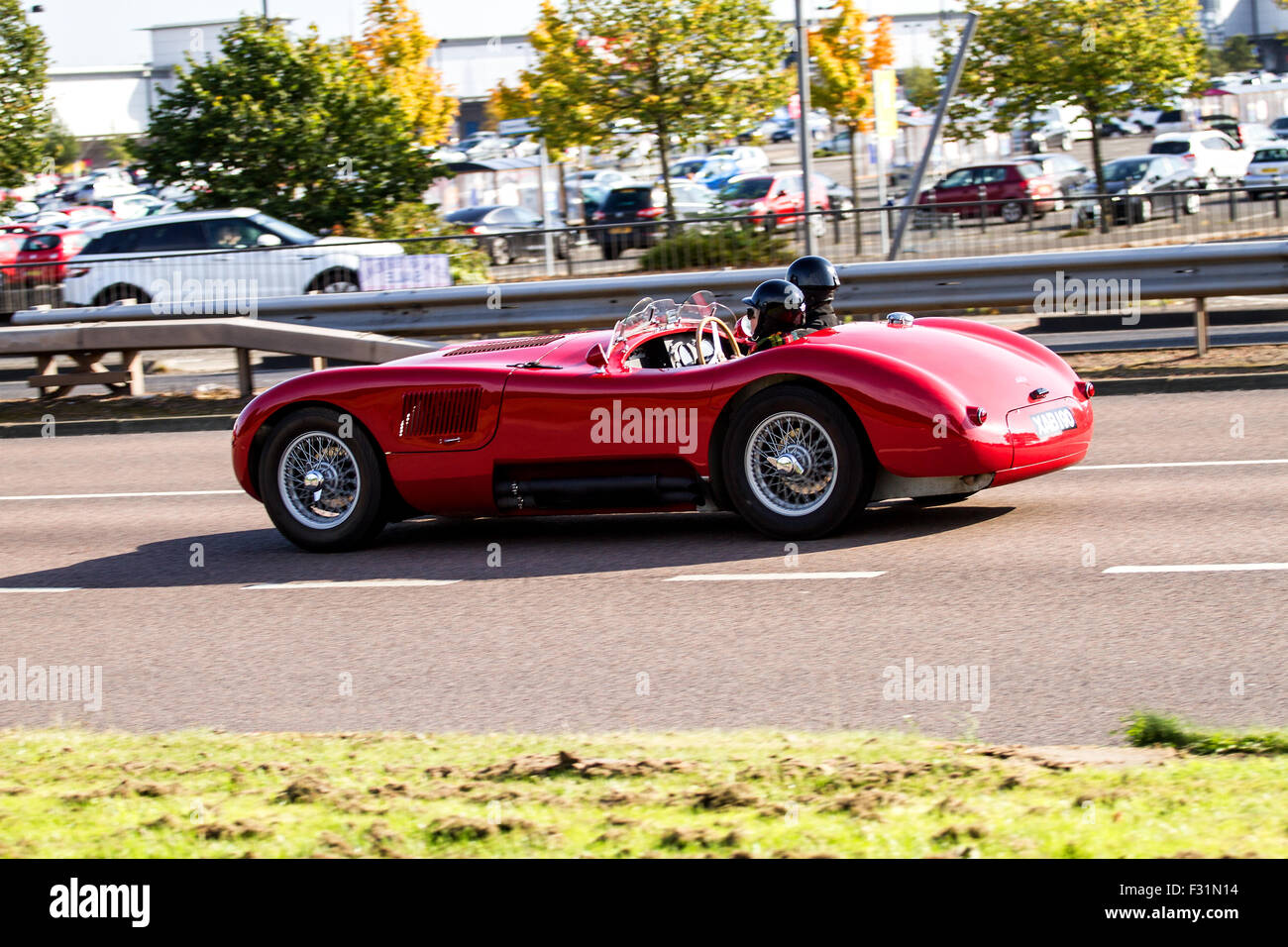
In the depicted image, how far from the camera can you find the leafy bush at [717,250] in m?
22.1

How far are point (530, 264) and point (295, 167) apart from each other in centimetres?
679

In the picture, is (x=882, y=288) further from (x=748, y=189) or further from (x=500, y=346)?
(x=748, y=189)

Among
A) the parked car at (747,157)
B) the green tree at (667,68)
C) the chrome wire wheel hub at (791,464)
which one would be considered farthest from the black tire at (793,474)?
the parked car at (747,157)

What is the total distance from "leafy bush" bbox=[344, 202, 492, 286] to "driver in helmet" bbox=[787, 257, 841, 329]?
14099 mm

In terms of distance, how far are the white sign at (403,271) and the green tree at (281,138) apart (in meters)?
6.78

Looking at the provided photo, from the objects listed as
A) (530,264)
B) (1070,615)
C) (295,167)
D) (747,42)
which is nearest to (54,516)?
(1070,615)

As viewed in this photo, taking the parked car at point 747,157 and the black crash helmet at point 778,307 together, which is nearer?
the black crash helmet at point 778,307

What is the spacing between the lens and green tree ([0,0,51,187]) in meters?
32.4

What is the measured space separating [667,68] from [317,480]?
22627 millimetres

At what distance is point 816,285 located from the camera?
851 cm

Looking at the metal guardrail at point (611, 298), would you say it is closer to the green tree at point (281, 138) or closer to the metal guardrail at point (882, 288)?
the metal guardrail at point (882, 288)

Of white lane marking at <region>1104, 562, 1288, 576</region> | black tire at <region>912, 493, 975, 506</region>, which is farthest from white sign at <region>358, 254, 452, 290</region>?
white lane marking at <region>1104, 562, 1288, 576</region>

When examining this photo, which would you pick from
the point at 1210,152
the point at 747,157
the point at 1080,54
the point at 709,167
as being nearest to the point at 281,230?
the point at 1080,54
